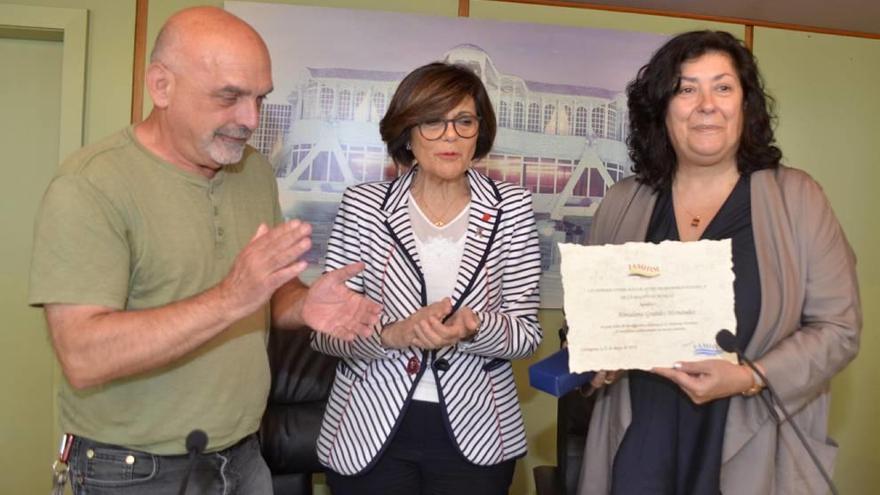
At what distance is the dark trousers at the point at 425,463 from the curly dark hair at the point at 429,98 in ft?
2.15

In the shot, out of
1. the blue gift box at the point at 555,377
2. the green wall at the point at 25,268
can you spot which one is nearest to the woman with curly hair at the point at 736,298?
the blue gift box at the point at 555,377

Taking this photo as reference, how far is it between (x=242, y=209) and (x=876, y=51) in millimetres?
3255

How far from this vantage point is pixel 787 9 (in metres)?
3.31

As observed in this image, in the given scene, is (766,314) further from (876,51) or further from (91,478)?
(876,51)

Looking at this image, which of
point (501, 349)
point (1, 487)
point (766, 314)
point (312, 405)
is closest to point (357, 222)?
point (501, 349)

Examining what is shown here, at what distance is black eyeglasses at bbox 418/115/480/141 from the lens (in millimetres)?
1821

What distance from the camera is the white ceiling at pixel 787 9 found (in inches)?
128

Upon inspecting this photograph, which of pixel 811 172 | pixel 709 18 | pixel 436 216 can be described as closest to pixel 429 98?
pixel 436 216

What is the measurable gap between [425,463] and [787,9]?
268 cm

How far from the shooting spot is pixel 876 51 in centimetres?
357

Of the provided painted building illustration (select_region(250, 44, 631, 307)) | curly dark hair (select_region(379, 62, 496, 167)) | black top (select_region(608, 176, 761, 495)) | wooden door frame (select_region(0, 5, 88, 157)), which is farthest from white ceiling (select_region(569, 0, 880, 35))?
wooden door frame (select_region(0, 5, 88, 157))

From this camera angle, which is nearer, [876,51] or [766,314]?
[766,314]

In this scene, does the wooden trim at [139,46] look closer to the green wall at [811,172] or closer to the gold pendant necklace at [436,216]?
the green wall at [811,172]

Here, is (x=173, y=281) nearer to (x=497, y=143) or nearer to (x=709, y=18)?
(x=497, y=143)
